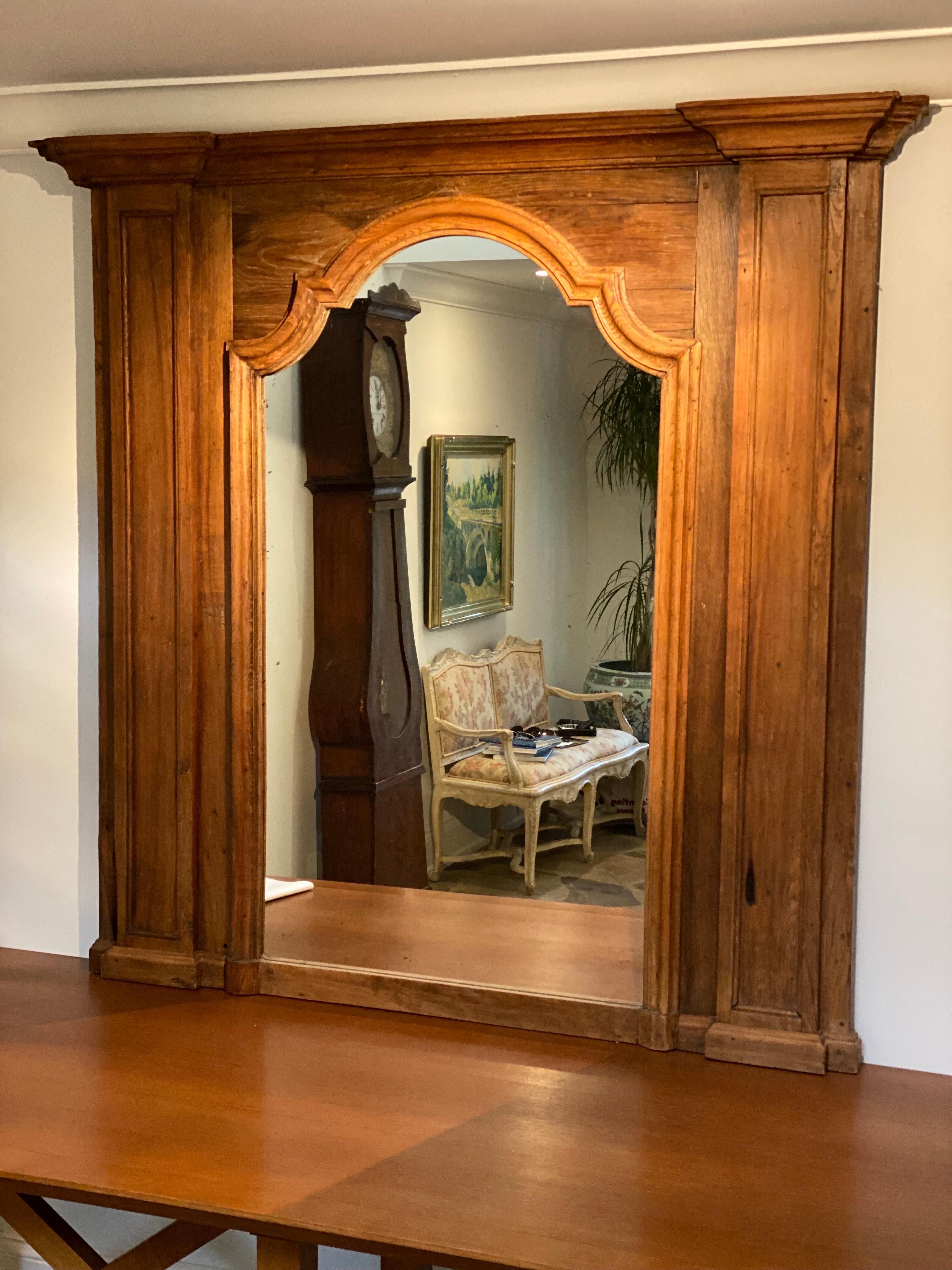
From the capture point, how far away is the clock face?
336cm

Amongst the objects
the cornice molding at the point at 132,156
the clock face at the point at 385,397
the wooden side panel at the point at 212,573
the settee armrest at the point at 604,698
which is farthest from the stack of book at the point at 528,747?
the cornice molding at the point at 132,156

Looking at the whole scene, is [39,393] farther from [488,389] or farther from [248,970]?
[248,970]

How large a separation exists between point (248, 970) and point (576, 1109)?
963 millimetres

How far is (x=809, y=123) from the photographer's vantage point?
271 centimetres

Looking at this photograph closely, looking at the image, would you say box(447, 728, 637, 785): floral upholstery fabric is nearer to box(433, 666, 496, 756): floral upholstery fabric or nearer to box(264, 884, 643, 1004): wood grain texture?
box(433, 666, 496, 756): floral upholstery fabric

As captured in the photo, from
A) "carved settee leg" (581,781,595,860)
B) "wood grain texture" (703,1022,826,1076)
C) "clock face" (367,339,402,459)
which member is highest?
"clock face" (367,339,402,459)

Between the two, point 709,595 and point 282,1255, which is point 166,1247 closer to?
point 282,1255

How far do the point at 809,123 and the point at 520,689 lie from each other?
1.41m

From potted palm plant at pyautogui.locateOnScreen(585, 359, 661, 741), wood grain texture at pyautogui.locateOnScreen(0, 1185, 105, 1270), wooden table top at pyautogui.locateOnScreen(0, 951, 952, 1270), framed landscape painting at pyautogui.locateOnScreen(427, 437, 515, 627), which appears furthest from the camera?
framed landscape painting at pyautogui.locateOnScreen(427, 437, 515, 627)

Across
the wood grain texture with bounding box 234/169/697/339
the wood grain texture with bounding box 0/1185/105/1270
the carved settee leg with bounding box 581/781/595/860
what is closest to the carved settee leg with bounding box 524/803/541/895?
the carved settee leg with bounding box 581/781/595/860

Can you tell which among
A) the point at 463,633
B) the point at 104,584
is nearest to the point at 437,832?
the point at 463,633

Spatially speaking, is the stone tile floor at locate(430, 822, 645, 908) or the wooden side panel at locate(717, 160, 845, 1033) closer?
the wooden side panel at locate(717, 160, 845, 1033)

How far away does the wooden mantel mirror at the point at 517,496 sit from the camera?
281cm

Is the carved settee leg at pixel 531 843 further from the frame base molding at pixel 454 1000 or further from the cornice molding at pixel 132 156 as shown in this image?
the cornice molding at pixel 132 156
